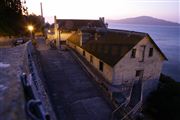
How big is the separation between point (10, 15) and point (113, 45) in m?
12.6

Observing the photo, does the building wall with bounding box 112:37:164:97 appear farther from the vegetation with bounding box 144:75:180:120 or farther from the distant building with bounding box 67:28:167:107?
the vegetation with bounding box 144:75:180:120

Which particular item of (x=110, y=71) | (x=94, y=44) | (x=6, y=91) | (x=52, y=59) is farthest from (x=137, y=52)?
(x=6, y=91)

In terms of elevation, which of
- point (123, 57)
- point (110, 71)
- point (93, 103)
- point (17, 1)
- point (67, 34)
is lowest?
point (93, 103)

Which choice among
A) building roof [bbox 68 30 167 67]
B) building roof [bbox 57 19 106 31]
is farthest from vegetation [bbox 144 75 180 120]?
Result: building roof [bbox 57 19 106 31]

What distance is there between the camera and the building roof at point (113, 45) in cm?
1844

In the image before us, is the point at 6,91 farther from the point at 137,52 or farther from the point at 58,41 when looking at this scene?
the point at 58,41

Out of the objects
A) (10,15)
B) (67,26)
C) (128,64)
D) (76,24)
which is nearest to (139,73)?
(128,64)

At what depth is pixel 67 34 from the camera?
3788 cm

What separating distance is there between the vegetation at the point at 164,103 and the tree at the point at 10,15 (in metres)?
19.3

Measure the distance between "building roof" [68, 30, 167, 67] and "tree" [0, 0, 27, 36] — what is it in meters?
10.3

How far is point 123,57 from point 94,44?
654 centimetres

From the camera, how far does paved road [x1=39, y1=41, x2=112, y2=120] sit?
12469mm

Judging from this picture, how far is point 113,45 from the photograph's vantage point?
811 inches

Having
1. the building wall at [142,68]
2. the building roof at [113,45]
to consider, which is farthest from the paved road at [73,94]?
the building wall at [142,68]
